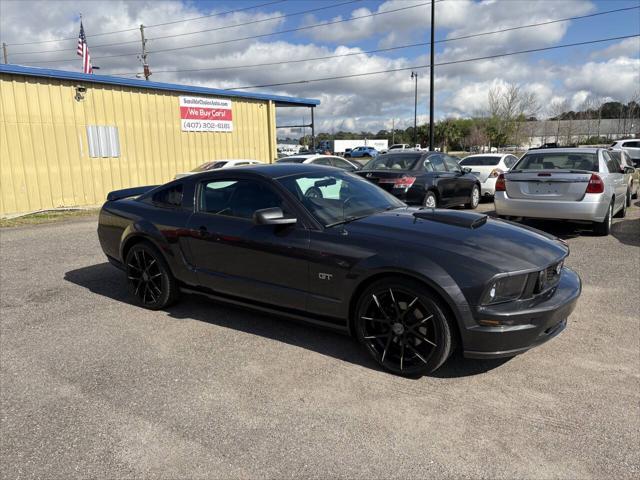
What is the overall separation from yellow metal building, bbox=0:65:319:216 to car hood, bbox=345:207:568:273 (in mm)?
12287

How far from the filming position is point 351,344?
405cm

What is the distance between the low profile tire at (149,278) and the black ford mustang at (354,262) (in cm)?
1

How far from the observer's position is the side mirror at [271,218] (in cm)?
378

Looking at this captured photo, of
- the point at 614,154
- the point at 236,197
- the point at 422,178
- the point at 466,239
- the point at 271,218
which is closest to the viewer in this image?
the point at 466,239

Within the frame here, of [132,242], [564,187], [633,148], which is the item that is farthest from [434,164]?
[633,148]

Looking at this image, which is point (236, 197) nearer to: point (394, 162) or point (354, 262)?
point (354, 262)

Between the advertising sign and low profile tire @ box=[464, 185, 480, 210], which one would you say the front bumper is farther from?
the advertising sign

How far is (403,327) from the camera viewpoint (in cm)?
340

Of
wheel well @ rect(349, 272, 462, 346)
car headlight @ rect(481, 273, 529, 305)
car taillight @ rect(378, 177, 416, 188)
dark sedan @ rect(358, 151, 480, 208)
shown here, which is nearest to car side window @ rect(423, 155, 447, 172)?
dark sedan @ rect(358, 151, 480, 208)

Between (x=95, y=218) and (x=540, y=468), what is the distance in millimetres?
12594

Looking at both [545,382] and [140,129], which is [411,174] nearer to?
[545,382]

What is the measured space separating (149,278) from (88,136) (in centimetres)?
1121

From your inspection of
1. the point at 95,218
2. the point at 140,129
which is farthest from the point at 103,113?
the point at 95,218

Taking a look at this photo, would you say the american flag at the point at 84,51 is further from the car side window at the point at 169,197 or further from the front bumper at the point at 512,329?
the front bumper at the point at 512,329
